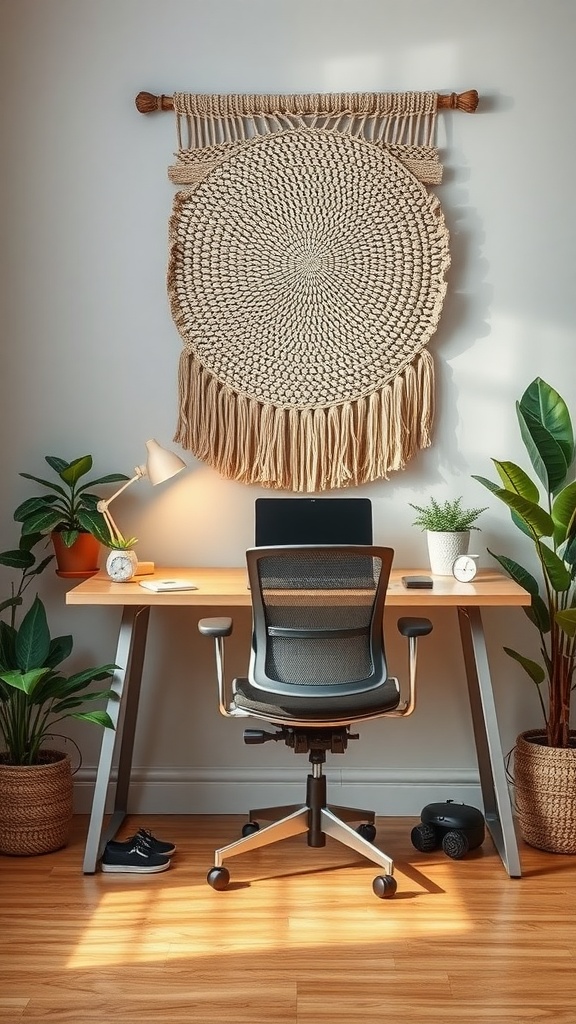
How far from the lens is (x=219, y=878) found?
273 centimetres

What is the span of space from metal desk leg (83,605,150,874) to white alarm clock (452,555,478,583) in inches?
36.7

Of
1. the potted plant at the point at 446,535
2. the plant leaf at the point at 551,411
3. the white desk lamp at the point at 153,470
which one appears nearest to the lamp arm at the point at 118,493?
the white desk lamp at the point at 153,470

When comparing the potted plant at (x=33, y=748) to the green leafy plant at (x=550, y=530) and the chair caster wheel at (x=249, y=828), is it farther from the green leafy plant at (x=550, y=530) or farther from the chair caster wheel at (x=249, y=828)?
the green leafy plant at (x=550, y=530)

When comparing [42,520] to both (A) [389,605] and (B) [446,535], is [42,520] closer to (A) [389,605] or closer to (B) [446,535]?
(A) [389,605]

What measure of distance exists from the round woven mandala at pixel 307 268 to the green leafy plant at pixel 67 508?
0.52 m

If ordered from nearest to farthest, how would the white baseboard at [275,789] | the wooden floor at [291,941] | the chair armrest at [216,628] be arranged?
the wooden floor at [291,941] < the chair armrest at [216,628] < the white baseboard at [275,789]

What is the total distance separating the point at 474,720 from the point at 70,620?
134cm

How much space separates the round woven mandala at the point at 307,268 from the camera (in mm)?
3285

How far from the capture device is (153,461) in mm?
3148

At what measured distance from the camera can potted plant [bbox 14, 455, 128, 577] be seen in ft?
10.2

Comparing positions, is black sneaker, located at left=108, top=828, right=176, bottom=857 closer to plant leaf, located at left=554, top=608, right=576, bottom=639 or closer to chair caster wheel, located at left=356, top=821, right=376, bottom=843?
chair caster wheel, located at left=356, top=821, right=376, bottom=843

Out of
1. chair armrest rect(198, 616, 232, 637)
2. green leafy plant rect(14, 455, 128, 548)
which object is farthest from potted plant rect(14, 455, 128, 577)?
chair armrest rect(198, 616, 232, 637)

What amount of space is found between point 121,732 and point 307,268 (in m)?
1.60

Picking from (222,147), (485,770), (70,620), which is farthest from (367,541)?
(222,147)
